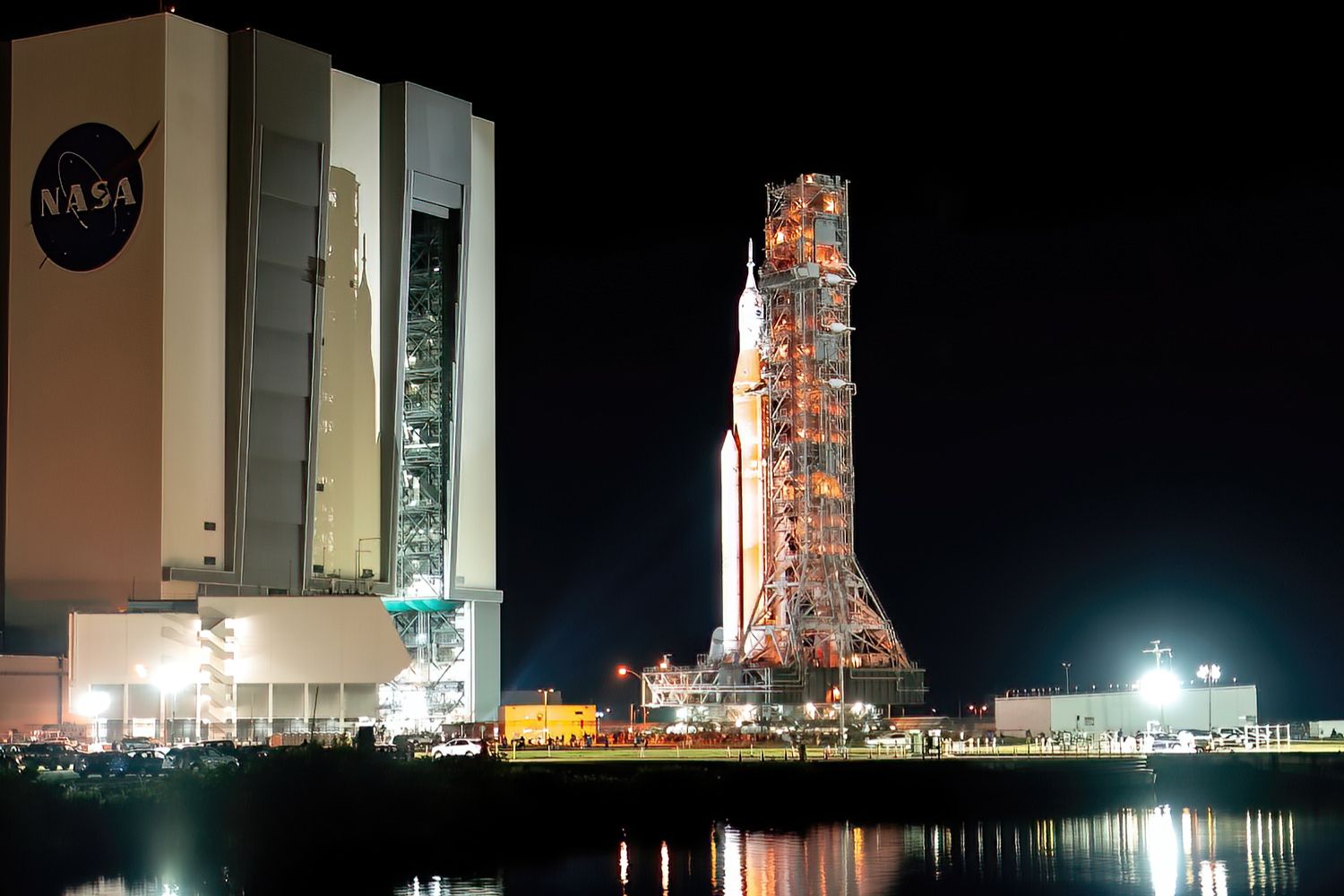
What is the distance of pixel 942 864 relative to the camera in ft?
180

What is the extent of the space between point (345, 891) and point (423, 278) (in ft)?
121

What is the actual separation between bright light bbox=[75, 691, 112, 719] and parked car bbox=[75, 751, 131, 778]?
28.4 feet

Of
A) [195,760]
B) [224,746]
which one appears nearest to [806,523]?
[224,746]

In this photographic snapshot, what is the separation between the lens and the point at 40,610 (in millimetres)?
68875

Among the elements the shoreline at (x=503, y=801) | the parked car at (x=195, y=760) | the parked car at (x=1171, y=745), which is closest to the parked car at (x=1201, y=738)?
the parked car at (x=1171, y=745)

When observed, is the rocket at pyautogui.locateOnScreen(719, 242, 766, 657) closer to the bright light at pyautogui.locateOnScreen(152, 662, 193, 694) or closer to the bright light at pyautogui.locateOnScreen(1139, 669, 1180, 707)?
the bright light at pyautogui.locateOnScreen(1139, 669, 1180, 707)

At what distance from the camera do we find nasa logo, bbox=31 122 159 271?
224 feet

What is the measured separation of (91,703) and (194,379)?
1095 centimetres

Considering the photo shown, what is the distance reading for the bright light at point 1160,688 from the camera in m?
89.6

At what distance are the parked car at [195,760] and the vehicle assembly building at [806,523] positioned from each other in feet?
113

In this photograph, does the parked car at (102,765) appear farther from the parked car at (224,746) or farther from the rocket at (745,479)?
the rocket at (745,479)

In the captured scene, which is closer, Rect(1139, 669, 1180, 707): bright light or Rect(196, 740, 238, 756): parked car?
Rect(196, 740, 238, 756): parked car

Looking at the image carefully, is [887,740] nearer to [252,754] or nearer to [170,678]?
[170,678]

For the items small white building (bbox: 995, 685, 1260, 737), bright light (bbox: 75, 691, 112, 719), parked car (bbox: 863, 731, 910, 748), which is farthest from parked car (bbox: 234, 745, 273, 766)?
small white building (bbox: 995, 685, 1260, 737)
